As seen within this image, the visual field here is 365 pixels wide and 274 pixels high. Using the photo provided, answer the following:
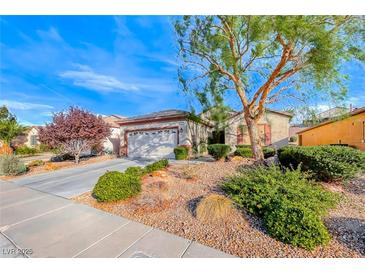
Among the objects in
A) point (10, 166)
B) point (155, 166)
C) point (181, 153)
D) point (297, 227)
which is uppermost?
point (181, 153)

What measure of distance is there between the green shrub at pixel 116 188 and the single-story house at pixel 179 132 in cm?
821

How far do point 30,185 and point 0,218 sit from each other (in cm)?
327

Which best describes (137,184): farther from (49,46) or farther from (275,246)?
(49,46)

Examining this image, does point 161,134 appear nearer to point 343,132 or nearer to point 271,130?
point 271,130

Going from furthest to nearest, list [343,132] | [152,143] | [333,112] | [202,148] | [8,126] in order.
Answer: [8,126] < [202,148] < [152,143] < [343,132] < [333,112]

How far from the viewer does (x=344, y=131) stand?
1219cm

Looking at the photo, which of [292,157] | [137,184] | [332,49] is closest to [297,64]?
[332,49]

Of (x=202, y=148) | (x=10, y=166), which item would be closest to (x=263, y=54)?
(x=202, y=148)

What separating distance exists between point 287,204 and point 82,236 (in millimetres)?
3411

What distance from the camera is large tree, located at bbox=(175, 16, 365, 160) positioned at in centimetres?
526

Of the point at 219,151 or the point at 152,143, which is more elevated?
the point at 152,143

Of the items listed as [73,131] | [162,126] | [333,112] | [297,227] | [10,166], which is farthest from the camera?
[162,126]

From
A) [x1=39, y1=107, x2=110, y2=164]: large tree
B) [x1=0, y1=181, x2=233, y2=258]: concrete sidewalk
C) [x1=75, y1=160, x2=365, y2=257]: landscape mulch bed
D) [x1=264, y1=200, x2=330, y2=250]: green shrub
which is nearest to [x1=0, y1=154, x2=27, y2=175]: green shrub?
[x1=39, y1=107, x2=110, y2=164]: large tree

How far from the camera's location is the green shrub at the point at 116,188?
436 cm
